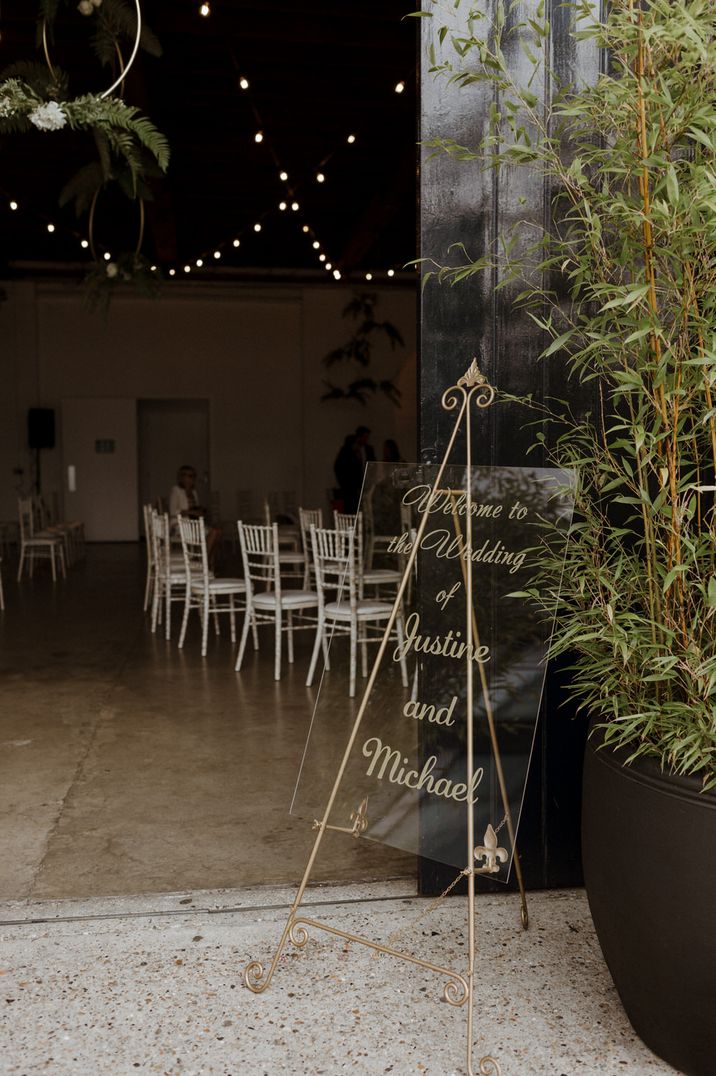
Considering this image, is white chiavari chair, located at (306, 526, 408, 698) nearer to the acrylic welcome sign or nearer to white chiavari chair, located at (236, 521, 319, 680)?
white chiavari chair, located at (236, 521, 319, 680)

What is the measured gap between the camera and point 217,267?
14383 millimetres

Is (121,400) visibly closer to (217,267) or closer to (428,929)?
(217,267)

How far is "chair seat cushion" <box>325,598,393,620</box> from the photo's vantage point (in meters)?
3.84

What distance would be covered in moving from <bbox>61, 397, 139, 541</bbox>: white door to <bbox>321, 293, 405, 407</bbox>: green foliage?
3.26 m

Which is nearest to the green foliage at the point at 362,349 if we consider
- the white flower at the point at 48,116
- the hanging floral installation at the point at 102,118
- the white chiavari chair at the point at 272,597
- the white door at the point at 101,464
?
the white door at the point at 101,464

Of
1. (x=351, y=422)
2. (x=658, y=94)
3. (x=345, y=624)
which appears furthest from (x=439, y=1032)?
(x=351, y=422)

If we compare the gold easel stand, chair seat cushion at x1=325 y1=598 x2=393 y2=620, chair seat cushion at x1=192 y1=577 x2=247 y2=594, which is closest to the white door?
chair seat cushion at x1=192 y1=577 x2=247 y2=594

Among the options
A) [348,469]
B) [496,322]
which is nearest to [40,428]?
[348,469]

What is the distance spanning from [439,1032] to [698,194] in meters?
1.85

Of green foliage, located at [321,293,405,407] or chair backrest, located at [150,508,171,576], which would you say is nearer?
chair backrest, located at [150,508,171,576]

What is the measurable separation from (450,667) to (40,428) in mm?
12931

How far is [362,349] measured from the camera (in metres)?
15.0

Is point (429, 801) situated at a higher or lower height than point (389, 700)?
lower

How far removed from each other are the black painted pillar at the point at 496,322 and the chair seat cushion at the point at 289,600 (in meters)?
3.30
